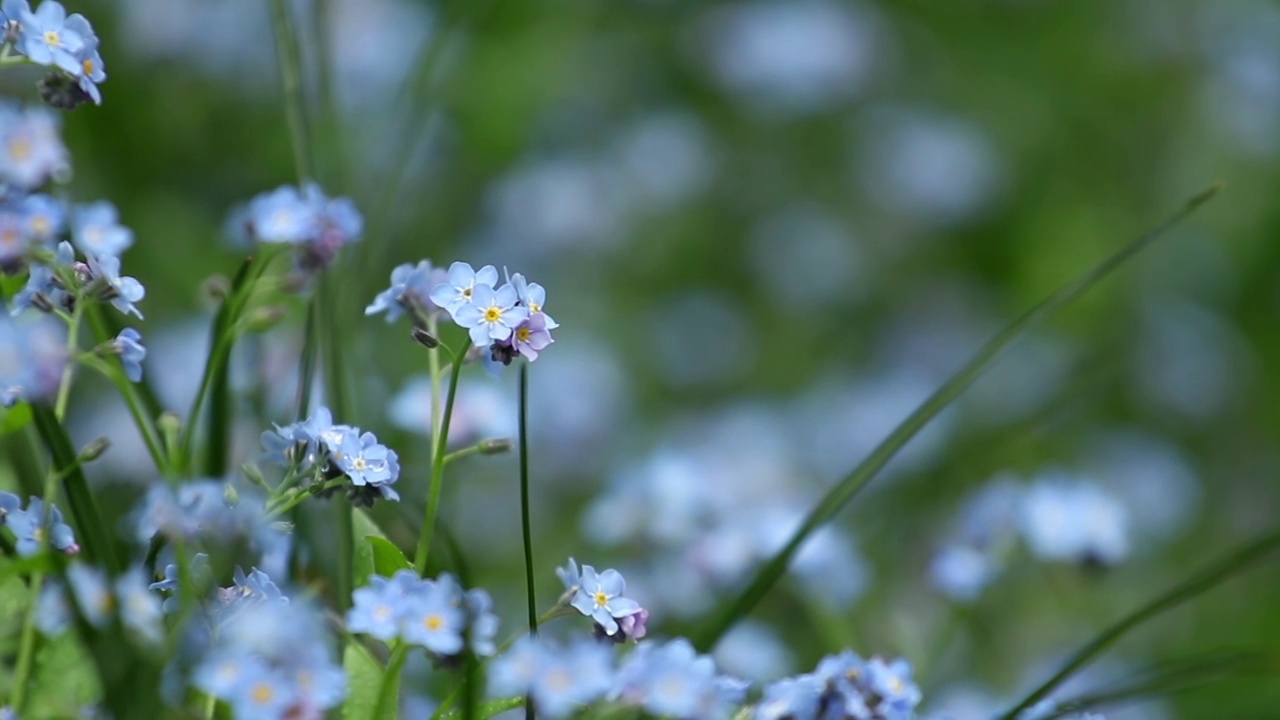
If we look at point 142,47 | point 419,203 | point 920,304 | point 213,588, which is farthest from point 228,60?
point 213,588

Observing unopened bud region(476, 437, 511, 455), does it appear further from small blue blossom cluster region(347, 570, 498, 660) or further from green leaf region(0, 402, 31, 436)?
green leaf region(0, 402, 31, 436)

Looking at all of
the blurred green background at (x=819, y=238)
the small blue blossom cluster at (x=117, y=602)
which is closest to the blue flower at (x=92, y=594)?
the small blue blossom cluster at (x=117, y=602)

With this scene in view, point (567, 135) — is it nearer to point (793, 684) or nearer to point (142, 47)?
point (142, 47)

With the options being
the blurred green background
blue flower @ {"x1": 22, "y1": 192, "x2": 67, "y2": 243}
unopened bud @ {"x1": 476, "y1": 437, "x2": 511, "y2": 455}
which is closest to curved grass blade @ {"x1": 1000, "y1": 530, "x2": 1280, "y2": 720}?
unopened bud @ {"x1": 476, "y1": 437, "x2": 511, "y2": 455}

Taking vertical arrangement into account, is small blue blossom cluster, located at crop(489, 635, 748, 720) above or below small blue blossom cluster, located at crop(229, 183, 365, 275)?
below

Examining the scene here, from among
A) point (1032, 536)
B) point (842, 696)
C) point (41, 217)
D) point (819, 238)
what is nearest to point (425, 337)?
point (41, 217)

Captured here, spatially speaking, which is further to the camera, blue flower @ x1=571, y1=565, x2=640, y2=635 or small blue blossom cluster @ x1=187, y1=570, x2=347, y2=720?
blue flower @ x1=571, y1=565, x2=640, y2=635

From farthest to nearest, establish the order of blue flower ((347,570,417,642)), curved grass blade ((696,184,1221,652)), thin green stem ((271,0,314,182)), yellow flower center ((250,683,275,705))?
thin green stem ((271,0,314,182))
curved grass blade ((696,184,1221,652))
blue flower ((347,570,417,642))
yellow flower center ((250,683,275,705))
